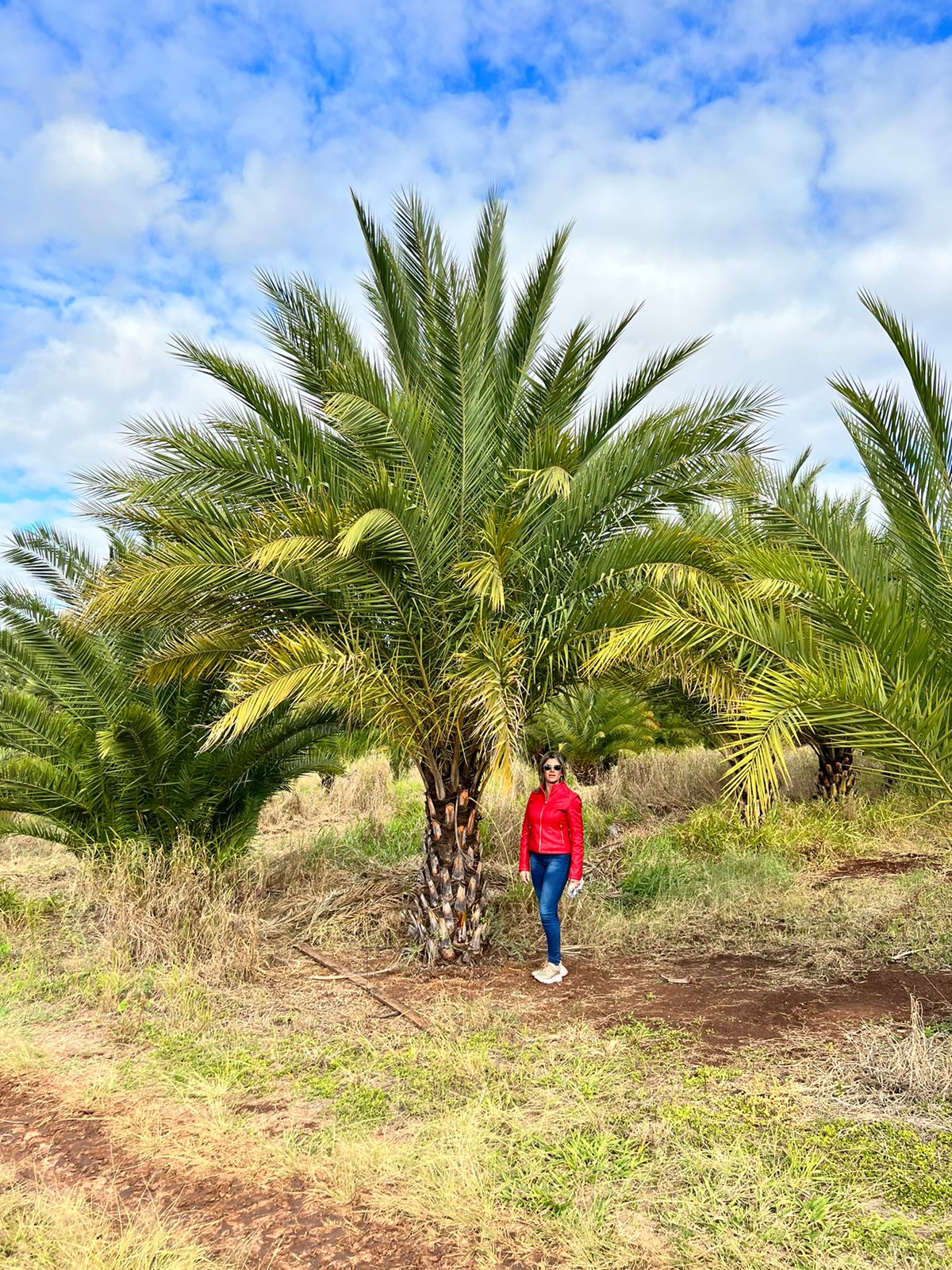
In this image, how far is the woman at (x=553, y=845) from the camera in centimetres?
693

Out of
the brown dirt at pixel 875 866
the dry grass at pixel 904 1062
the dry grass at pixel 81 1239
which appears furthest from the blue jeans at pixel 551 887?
the brown dirt at pixel 875 866

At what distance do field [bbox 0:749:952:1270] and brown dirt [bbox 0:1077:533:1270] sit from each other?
15mm

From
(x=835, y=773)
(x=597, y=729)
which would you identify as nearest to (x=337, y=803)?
(x=597, y=729)

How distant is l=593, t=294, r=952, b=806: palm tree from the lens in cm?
491

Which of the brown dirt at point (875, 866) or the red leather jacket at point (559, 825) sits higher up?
the red leather jacket at point (559, 825)

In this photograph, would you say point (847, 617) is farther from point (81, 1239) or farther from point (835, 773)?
point (835, 773)

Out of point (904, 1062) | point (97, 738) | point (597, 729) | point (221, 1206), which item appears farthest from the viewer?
point (597, 729)

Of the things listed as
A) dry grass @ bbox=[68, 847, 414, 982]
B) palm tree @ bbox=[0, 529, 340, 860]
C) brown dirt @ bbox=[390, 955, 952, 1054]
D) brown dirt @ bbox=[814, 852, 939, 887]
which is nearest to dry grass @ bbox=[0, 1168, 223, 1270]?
brown dirt @ bbox=[390, 955, 952, 1054]

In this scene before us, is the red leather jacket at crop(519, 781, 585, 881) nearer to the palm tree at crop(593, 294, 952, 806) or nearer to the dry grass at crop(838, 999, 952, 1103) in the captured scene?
the palm tree at crop(593, 294, 952, 806)

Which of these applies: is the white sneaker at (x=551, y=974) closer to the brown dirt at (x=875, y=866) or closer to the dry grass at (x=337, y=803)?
the brown dirt at (x=875, y=866)

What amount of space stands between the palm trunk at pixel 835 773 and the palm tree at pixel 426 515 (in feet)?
26.1

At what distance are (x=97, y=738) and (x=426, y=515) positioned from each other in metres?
4.09

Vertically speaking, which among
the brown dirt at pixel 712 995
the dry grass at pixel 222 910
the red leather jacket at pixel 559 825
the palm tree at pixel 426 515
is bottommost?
the brown dirt at pixel 712 995

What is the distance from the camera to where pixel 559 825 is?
6988 mm
